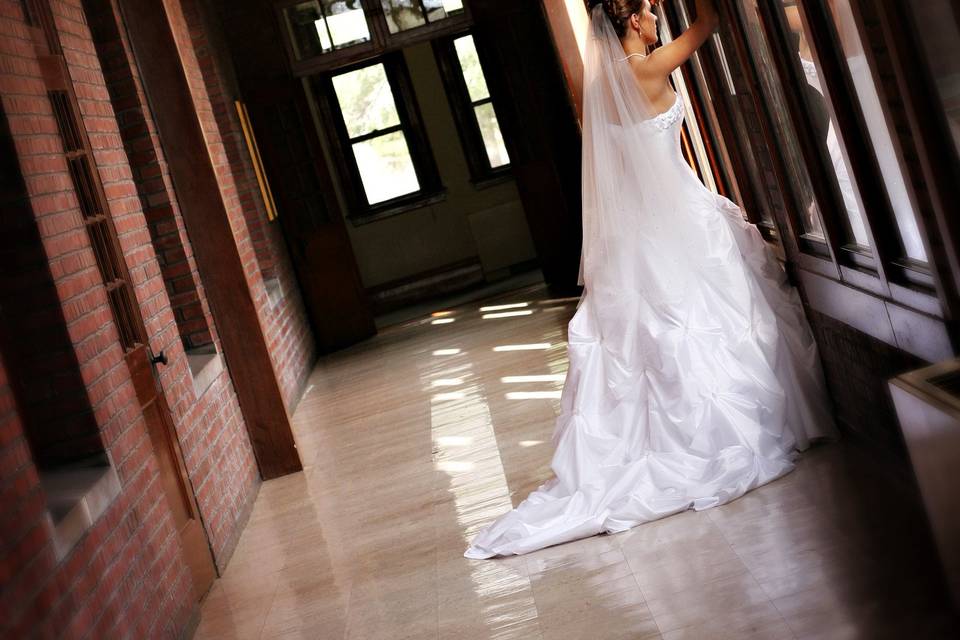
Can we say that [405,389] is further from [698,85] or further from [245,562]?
[698,85]

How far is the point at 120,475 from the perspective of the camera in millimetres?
4082

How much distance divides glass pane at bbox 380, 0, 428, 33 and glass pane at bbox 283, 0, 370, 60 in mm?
246

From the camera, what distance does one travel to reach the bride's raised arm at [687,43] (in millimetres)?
4234

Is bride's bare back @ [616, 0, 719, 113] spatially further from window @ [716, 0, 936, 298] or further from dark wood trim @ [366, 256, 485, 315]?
dark wood trim @ [366, 256, 485, 315]

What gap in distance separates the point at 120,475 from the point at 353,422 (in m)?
3.62

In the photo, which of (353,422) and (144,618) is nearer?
(144,618)

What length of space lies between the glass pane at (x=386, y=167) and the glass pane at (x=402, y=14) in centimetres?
278

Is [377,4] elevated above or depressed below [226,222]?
above

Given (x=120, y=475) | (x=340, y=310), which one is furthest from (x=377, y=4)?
(x=120, y=475)

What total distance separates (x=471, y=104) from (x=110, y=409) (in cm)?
966

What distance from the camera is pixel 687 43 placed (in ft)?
14.1

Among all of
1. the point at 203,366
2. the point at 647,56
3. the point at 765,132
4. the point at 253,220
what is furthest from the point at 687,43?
the point at 253,220

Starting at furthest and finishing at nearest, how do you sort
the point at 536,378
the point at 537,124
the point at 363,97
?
1. the point at 363,97
2. the point at 537,124
3. the point at 536,378

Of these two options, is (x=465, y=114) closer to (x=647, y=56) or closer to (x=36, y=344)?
(x=647, y=56)
